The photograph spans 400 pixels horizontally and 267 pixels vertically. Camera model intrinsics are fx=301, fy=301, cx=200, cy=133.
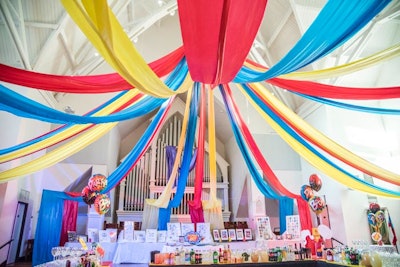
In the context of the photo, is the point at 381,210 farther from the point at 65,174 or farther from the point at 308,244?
the point at 65,174

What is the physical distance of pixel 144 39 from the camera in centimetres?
1076

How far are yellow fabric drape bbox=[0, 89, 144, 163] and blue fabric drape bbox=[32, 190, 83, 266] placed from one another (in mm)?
2571

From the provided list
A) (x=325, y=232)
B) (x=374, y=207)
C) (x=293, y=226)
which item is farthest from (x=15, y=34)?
(x=374, y=207)

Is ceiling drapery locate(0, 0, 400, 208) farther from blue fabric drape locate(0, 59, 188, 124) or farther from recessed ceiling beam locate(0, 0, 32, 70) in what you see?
recessed ceiling beam locate(0, 0, 32, 70)

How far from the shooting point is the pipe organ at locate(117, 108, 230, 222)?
415 inches

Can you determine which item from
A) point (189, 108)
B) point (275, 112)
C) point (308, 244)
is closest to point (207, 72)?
point (275, 112)

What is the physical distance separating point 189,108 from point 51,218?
4.12 meters

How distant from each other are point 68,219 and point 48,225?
120 centimetres

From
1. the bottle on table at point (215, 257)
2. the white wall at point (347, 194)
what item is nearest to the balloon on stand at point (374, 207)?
the white wall at point (347, 194)

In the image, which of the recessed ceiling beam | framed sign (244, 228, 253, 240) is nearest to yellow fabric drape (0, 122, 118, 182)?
the recessed ceiling beam

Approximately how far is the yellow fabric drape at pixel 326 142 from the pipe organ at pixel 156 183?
6373 mm

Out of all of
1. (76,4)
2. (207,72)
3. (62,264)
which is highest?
(207,72)

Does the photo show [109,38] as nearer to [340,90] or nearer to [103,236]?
[340,90]

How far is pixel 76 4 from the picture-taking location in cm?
201
